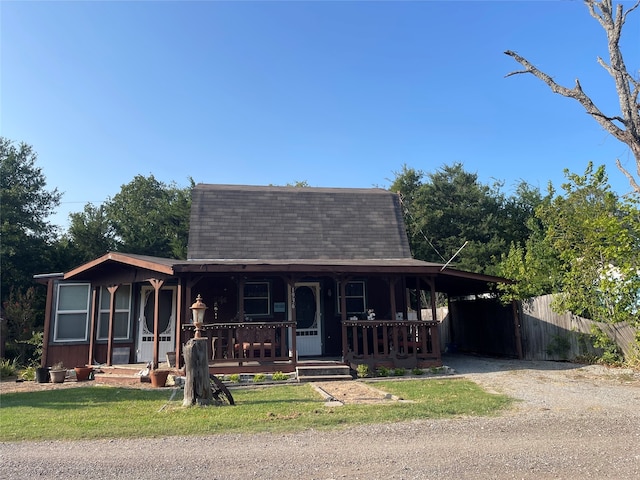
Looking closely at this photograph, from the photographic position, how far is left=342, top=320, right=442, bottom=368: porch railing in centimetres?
1098

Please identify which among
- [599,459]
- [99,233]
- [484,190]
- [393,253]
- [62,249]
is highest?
[484,190]

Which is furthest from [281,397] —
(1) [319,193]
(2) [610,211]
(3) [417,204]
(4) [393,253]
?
(3) [417,204]

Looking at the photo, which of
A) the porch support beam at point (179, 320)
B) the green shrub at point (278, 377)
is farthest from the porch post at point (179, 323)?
the green shrub at point (278, 377)

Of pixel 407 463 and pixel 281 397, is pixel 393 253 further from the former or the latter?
pixel 407 463

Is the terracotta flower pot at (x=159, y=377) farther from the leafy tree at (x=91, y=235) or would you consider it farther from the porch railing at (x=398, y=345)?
the leafy tree at (x=91, y=235)

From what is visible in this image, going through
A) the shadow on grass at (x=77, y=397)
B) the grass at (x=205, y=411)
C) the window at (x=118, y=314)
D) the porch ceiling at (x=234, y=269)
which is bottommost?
the grass at (x=205, y=411)

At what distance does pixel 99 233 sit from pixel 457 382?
2481cm

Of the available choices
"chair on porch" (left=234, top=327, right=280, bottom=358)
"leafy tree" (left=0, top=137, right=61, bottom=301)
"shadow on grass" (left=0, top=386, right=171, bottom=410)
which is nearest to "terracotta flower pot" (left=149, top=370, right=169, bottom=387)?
"shadow on grass" (left=0, top=386, right=171, bottom=410)

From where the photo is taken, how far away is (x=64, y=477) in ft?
13.3

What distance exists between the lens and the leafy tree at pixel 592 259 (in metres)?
10.3

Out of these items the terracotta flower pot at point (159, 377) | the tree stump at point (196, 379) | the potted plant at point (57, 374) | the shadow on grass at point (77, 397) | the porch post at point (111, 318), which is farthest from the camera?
the porch post at point (111, 318)

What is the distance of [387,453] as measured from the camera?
462cm

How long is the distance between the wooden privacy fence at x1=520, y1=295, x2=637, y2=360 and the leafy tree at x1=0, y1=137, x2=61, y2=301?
19616 millimetres

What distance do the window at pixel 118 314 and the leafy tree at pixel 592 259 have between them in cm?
1106
